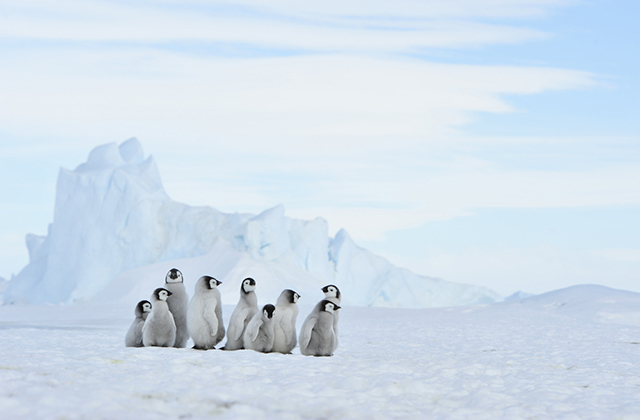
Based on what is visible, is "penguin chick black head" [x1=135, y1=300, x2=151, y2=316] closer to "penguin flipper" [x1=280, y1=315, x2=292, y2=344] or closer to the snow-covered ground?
the snow-covered ground

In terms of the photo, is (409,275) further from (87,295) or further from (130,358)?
(130,358)

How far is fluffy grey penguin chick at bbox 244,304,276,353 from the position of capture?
17.3 feet

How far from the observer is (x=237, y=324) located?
5.47 metres

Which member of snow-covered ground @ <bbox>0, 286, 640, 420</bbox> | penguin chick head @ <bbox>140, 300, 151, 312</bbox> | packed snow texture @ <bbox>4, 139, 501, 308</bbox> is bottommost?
snow-covered ground @ <bbox>0, 286, 640, 420</bbox>

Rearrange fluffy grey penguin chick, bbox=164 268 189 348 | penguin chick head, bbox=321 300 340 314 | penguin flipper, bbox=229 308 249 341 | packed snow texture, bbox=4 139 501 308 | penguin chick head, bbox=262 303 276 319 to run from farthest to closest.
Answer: packed snow texture, bbox=4 139 501 308, fluffy grey penguin chick, bbox=164 268 189 348, penguin flipper, bbox=229 308 249 341, penguin chick head, bbox=321 300 340 314, penguin chick head, bbox=262 303 276 319

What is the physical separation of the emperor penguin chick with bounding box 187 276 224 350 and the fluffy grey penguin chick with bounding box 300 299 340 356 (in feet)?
2.46

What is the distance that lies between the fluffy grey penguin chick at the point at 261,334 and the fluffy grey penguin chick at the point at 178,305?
2.20 feet

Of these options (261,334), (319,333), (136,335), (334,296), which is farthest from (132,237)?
(319,333)

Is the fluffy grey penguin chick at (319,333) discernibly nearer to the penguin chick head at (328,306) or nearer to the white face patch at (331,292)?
the penguin chick head at (328,306)

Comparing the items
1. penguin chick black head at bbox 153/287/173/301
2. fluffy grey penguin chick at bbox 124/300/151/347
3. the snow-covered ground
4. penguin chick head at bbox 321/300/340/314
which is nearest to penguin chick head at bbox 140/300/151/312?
fluffy grey penguin chick at bbox 124/300/151/347

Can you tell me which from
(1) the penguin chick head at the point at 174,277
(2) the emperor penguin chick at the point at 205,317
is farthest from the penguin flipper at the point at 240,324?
(1) the penguin chick head at the point at 174,277

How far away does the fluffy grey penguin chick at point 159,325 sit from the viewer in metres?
5.29

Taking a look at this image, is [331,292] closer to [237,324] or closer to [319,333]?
[319,333]

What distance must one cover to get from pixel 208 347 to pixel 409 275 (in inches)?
781
